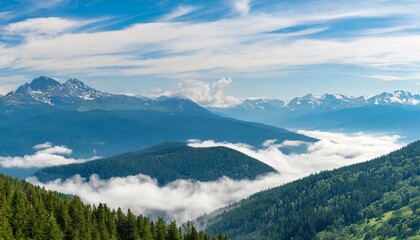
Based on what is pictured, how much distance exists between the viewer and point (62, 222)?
130 meters

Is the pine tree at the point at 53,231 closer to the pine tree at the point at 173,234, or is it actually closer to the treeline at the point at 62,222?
the treeline at the point at 62,222

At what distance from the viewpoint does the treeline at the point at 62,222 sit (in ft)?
383

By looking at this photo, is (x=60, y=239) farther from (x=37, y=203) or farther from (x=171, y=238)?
(x=171, y=238)

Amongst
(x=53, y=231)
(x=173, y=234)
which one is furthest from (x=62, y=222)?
(x=173, y=234)

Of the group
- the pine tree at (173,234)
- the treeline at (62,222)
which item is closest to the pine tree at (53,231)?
the treeline at (62,222)

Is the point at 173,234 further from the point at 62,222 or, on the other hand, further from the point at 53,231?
the point at 53,231

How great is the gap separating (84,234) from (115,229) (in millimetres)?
16004

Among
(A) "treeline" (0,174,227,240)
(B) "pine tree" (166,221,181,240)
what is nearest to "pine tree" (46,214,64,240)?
(A) "treeline" (0,174,227,240)

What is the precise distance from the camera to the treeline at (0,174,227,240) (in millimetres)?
116875

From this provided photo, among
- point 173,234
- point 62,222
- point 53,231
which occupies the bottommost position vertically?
point 173,234

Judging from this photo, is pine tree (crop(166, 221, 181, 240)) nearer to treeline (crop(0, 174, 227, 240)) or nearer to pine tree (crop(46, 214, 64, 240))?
treeline (crop(0, 174, 227, 240))

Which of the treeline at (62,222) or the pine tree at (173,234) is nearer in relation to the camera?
the treeline at (62,222)

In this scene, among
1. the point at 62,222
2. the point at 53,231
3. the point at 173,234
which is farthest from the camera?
the point at 173,234

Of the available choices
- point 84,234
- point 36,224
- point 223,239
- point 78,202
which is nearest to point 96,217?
point 78,202
